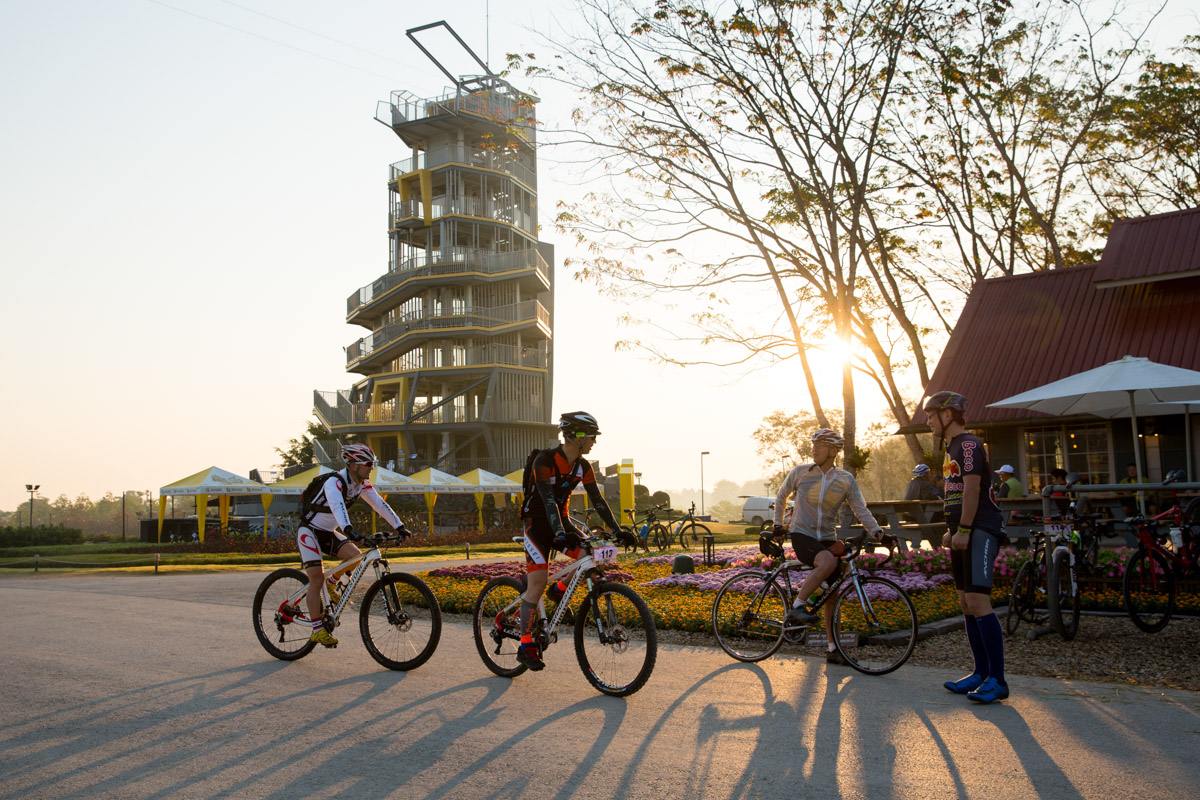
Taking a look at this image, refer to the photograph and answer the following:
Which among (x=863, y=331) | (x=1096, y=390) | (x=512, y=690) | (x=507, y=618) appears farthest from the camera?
(x=863, y=331)

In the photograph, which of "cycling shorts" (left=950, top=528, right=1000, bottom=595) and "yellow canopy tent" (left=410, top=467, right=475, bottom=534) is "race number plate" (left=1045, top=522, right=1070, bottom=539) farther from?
"yellow canopy tent" (left=410, top=467, right=475, bottom=534)

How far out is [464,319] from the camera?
50375 millimetres

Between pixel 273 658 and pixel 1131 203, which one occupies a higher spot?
pixel 1131 203

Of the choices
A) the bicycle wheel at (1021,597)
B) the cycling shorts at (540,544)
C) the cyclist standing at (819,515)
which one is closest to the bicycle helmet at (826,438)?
the cyclist standing at (819,515)

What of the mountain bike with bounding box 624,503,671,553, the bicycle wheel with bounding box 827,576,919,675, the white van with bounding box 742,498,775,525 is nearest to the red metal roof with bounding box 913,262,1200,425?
the mountain bike with bounding box 624,503,671,553

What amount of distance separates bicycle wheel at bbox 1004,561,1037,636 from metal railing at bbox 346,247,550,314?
1740 inches

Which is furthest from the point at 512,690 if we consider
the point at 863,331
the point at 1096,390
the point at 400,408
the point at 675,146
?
the point at 400,408

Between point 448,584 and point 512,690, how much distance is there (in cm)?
709

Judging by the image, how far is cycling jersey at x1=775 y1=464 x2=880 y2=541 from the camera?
25.0 feet

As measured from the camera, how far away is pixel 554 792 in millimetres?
4418

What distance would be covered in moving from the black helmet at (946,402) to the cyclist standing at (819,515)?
3.25ft

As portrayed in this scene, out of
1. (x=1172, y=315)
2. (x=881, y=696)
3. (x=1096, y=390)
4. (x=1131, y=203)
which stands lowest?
(x=881, y=696)

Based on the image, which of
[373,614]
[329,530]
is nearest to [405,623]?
[373,614]

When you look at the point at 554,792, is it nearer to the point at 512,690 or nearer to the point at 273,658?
the point at 512,690
